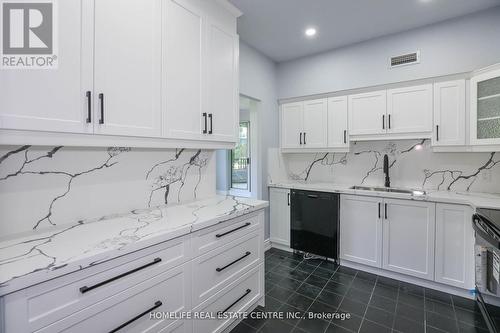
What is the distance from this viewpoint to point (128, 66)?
1.47 meters

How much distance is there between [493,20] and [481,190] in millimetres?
1739

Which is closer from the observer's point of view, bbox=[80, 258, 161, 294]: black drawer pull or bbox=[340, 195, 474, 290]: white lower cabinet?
bbox=[80, 258, 161, 294]: black drawer pull

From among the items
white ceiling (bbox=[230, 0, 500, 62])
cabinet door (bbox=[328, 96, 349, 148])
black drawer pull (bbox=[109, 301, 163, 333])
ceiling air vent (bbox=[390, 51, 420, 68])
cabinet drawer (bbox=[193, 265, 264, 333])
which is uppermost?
white ceiling (bbox=[230, 0, 500, 62])

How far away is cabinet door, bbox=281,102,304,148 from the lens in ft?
11.8

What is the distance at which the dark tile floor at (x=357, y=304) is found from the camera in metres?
1.94

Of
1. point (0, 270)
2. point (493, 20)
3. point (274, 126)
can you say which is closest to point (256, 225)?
point (0, 270)

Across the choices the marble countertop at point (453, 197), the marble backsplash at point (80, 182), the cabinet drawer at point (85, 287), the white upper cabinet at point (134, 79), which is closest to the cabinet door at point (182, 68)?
the white upper cabinet at point (134, 79)

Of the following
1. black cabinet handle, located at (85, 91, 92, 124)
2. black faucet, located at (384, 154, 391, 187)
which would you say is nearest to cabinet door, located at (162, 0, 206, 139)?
black cabinet handle, located at (85, 91, 92, 124)

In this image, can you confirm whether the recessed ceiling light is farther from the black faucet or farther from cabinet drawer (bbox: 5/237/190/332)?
cabinet drawer (bbox: 5/237/190/332)

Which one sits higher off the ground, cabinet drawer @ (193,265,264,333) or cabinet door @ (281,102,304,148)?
cabinet door @ (281,102,304,148)

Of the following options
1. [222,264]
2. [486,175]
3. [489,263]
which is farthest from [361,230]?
[222,264]

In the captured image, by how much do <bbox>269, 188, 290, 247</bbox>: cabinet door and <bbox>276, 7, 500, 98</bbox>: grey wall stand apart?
1.51 meters

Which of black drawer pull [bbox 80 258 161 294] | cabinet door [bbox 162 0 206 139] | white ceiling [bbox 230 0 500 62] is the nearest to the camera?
black drawer pull [bbox 80 258 161 294]

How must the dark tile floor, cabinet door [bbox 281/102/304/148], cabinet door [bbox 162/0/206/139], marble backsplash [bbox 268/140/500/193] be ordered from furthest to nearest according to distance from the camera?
cabinet door [bbox 281/102/304/148] → marble backsplash [bbox 268/140/500/193] → the dark tile floor → cabinet door [bbox 162/0/206/139]
